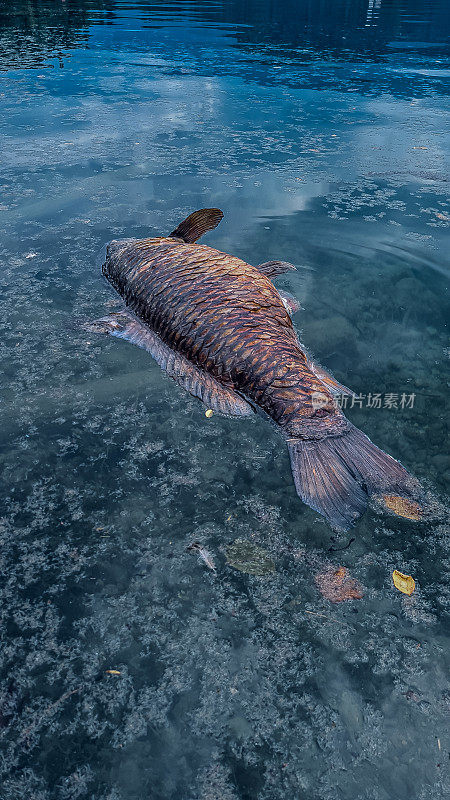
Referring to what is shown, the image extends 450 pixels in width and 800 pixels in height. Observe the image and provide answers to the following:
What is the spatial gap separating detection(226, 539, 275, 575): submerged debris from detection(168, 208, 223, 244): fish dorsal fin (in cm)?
213

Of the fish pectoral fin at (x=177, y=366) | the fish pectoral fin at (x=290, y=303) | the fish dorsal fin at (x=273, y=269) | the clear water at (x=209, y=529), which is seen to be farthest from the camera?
the fish dorsal fin at (x=273, y=269)

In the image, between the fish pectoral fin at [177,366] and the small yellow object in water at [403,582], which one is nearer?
the small yellow object in water at [403,582]

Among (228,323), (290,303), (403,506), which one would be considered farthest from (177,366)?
(403,506)

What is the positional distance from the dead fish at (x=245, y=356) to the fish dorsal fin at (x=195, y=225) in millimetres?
272

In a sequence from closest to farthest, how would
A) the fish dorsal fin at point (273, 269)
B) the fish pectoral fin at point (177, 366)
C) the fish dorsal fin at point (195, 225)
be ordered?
the fish pectoral fin at point (177, 366) → the fish dorsal fin at point (273, 269) → the fish dorsal fin at point (195, 225)

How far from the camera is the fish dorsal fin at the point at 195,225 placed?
3068 millimetres

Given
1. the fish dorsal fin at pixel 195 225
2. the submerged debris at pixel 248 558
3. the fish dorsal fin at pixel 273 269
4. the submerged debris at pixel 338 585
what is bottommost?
the submerged debris at pixel 338 585

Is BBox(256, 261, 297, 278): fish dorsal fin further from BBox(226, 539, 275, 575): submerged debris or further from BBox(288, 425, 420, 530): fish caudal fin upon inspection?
BBox(226, 539, 275, 575): submerged debris

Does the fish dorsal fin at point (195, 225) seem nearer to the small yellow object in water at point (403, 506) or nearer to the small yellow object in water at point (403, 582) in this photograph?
the small yellow object in water at point (403, 506)

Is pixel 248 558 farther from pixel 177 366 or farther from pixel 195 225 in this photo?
pixel 195 225

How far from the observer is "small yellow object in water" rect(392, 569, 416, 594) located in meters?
1.49

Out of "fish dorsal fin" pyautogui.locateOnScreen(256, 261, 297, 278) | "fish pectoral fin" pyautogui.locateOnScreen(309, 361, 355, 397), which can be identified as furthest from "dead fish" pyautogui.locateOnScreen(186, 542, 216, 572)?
"fish dorsal fin" pyautogui.locateOnScreen(256, 261, 297, 278)

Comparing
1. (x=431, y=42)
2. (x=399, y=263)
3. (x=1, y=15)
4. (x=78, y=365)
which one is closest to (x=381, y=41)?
(x=431, y=42)

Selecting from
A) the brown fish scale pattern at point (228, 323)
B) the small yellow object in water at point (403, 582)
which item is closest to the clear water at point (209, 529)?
the small yellow object in water at point (403, 582)
